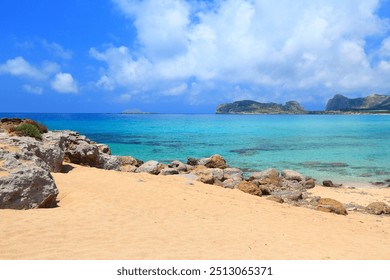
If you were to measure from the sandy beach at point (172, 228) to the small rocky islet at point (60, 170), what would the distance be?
0.62 meters

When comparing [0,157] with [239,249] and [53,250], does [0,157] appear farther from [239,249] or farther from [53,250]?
[239,249]

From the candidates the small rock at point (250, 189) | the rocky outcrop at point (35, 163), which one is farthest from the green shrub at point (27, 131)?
the small rock at point (250, 189)

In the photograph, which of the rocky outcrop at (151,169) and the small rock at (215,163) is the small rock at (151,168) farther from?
the small rock at (215,163)

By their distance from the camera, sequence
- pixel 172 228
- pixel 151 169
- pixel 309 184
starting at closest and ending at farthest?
pixel 172 228 → pixel 151 169 → pixel 309 184

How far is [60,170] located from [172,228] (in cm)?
917

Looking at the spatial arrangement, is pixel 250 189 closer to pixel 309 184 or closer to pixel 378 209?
pixel 378 209

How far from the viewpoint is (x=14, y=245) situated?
670 centimetres

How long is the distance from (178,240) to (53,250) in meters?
2.70

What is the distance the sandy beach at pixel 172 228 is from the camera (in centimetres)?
705

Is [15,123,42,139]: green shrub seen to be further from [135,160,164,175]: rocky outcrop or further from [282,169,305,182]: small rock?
[282,169,305,182]: small rock

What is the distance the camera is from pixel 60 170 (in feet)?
52.9

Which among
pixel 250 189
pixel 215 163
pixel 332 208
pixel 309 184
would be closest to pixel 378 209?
pixel 332 208

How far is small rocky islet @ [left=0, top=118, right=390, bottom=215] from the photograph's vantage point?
9.21 meters
